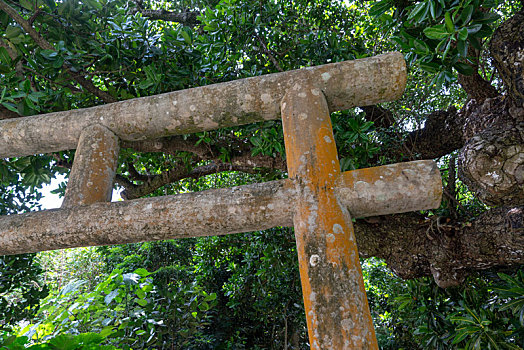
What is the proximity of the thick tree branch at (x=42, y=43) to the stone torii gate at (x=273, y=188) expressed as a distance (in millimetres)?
605

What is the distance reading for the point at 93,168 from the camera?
1.65 m

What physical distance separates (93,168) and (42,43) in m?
1.11

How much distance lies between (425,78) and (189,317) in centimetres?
346

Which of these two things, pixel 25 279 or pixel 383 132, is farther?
pixel 25 279

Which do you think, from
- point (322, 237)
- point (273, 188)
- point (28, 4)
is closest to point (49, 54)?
point (28, 4)

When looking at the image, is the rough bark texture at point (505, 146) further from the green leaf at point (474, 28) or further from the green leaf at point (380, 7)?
the green leaf at point (380, 7)

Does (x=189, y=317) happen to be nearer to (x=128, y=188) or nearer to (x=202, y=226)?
(x=128, y=188)

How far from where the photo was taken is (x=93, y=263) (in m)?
6.63

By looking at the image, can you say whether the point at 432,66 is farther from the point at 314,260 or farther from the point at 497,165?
the point at 314,260

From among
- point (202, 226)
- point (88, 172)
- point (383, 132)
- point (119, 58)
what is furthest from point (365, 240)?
point (119, 58)

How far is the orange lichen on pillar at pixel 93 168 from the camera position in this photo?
1592 millimetres

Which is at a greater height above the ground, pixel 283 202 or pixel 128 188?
pixel 128 188

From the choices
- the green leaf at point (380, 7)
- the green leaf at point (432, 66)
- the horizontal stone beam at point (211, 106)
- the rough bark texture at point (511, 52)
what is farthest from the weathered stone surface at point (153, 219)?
the rough bark texture at point (511, 52)

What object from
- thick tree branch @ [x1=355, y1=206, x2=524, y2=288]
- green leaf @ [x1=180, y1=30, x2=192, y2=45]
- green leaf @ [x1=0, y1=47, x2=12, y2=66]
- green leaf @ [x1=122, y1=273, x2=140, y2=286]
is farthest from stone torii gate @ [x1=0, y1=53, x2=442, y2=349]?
green leaf @ [x1=122, y1=273, x2=140, y2=286]
